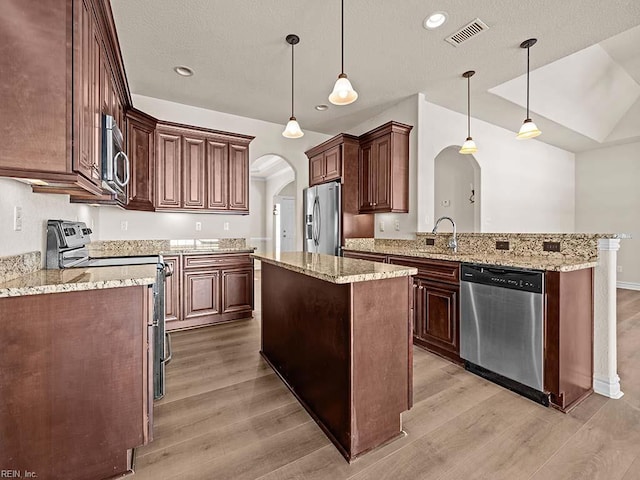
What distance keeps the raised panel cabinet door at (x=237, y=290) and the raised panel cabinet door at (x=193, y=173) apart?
0.98 metres

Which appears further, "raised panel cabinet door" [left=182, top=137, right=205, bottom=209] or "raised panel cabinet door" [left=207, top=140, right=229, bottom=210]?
"raised panel cabinet door" [left=207, top=140, right=229, bottom=210]

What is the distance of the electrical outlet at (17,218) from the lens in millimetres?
1565

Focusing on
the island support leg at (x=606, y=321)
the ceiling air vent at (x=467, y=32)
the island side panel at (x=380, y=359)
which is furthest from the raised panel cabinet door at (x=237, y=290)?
the island support leg at (x=606, y=321)

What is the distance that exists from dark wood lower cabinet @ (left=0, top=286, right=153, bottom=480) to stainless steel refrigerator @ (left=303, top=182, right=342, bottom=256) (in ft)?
10.2

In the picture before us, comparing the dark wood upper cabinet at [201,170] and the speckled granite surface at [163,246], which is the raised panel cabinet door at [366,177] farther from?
the speckled granite surface at [163,246]

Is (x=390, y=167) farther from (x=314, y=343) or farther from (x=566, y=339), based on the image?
(x=314, y=343)

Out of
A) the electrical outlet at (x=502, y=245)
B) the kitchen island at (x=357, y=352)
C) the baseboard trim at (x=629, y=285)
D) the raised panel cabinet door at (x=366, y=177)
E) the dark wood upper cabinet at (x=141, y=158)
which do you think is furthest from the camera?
the baseboard trim at (x=629, y=285)

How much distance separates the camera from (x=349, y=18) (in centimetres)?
247

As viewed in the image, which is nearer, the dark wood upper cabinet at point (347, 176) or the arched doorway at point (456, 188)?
the dark wood upper cabinet at point (347, 176)

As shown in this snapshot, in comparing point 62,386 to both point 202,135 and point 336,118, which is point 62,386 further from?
point 336,118

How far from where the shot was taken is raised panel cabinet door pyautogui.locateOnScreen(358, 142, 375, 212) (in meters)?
4.22

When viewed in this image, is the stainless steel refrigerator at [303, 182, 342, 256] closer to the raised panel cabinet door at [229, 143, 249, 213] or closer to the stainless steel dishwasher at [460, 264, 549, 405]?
the raised panel cabinet door at [229, 143, 249, 213]

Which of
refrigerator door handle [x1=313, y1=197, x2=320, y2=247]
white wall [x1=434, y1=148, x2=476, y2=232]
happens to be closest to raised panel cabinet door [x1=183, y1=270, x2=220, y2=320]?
refrigerator door handle [x1=313, y1=197, x2=320, y2=247]

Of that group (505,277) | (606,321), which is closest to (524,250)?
(505,277)
